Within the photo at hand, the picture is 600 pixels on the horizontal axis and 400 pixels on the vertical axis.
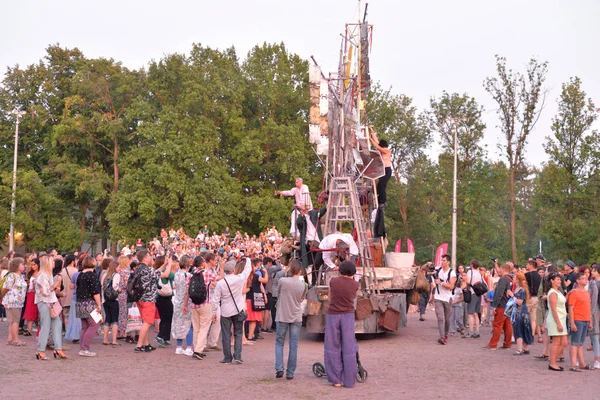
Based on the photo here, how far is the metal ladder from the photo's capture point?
48.6 feet

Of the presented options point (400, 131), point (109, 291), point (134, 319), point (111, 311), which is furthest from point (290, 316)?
point (400, 131)

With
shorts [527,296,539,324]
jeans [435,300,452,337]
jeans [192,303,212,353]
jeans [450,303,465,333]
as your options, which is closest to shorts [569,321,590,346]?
shorts [527,296,539,324]

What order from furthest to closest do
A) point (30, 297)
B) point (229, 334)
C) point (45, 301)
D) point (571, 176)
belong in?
1. point (571, 176)
2. point (30, 297)
3. point (229, 334)
4. point (45, 301)

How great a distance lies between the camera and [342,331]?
955 cm

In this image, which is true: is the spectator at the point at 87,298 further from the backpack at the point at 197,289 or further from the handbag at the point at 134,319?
the backpack at the point at 197,289

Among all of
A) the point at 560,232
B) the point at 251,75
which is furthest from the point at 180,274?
the point at 251,75

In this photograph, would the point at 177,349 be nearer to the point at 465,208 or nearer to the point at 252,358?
the point at 252,358

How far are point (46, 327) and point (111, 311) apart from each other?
95.8 inches

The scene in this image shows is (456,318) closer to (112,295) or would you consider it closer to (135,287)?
(135,287)

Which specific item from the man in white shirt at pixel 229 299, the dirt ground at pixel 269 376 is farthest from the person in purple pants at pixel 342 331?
the man in white shirt at pixel 229 299

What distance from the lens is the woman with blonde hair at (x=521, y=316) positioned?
13.3m

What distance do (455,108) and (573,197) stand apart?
9.43 m

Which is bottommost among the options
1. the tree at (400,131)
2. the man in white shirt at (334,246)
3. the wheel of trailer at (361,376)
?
the wheel of trailer at (361,376)

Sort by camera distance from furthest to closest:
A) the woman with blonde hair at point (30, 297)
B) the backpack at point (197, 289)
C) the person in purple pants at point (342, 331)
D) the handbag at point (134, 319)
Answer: the woman with blonde hair at point (30, 297)
the handbag at point (134, 319)
the backpack at point (197, 289)
the person in purple pants at point (342, 331)
